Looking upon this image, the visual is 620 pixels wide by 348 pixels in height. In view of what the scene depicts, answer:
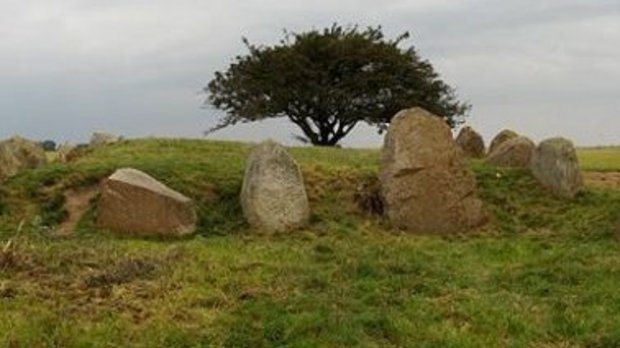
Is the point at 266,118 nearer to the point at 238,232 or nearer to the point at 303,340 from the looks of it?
the point at 238,232

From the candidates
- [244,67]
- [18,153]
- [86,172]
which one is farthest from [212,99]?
[86,172]

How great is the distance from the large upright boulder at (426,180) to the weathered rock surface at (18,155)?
953 centimetres

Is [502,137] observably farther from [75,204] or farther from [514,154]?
[75,204]

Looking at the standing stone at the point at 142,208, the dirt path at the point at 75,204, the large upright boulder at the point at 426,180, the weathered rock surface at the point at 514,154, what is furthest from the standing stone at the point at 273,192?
the weathered rock surface at the point at 514,154

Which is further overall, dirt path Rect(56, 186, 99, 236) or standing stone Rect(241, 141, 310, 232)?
dirt path Rect(56, 186, 99, 236)

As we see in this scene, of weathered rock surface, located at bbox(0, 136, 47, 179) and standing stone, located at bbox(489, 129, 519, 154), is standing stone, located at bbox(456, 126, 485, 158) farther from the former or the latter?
weathered rock surface, located at bbox(0, 136, 47, 179)

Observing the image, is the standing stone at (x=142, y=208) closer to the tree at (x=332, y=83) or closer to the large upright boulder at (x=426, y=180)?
the large upright boulder at (x=426, y=180)

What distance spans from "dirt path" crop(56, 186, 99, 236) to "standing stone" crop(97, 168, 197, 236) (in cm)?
77

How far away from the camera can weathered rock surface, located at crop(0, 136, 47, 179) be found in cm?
2567

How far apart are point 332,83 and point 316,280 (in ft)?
113

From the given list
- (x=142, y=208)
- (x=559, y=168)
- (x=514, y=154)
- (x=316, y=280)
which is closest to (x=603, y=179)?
(x=514, y=154)

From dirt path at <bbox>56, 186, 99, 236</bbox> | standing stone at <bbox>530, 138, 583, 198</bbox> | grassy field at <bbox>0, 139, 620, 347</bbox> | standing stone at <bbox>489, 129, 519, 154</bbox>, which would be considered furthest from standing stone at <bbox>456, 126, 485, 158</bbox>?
dirt path at <bbox>56, 186, 99, 236</bbox>

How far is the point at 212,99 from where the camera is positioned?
49.8 meters

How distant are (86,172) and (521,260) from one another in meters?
→ 9.80
